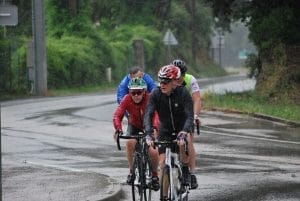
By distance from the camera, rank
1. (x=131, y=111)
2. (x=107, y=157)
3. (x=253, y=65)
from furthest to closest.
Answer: (x=253, y=65)
(x=107, y=157)
(x=131, y=111)

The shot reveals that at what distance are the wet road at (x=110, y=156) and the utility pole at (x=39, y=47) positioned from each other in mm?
11924

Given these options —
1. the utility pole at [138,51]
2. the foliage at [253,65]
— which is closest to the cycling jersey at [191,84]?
the foliage at [253,65]

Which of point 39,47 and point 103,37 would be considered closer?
point 39,47

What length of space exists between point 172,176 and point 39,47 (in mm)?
30436

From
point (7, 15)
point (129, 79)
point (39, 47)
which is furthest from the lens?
point (39, 47)

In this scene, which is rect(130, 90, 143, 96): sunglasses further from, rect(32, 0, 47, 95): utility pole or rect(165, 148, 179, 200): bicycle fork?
rect(32, 0, 47, 95): utility pole

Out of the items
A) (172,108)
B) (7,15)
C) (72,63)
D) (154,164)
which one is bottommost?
(72,63)

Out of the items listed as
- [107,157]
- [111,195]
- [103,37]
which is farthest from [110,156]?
[103,37]

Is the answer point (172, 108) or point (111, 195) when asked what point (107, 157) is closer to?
point (111, 195)

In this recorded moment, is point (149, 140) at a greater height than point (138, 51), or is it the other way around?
point (149, 140)

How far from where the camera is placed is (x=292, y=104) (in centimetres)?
2784

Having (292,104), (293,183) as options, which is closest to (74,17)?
Answer: (292,104)

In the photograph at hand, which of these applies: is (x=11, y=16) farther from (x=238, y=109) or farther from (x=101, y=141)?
(x=238, y=109)

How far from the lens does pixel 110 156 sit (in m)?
16.2
